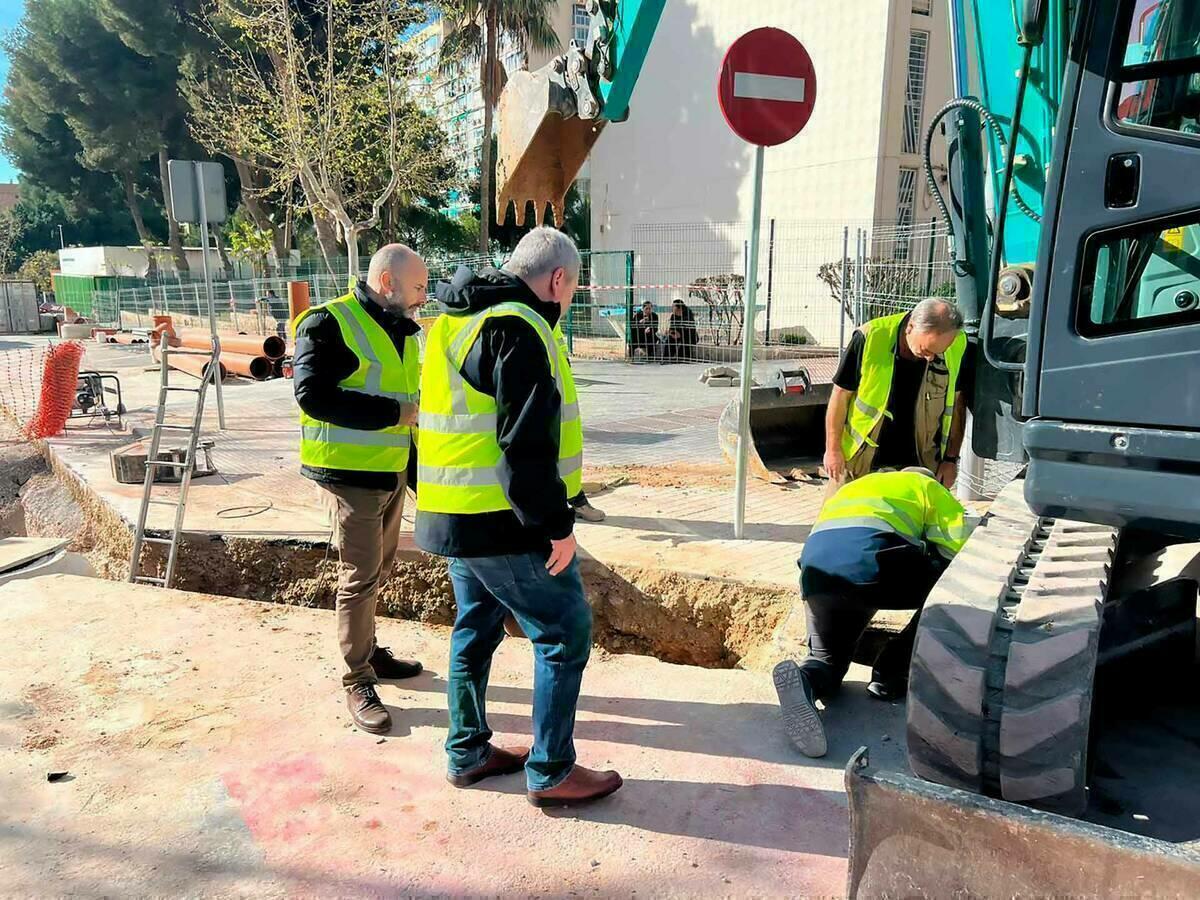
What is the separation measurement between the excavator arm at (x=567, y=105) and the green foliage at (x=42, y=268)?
54.7 metres

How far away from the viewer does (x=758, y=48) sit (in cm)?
478

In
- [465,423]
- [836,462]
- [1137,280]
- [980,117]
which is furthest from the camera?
[836,462]

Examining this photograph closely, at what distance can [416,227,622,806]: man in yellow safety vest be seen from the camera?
2.63 metres

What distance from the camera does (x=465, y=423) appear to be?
2.74 meters

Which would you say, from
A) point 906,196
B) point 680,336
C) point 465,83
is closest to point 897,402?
point 680,336

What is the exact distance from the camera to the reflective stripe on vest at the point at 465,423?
271 cm

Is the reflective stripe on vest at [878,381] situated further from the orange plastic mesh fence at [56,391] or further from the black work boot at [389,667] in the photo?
the orange plastic mesh fence at [56,391]

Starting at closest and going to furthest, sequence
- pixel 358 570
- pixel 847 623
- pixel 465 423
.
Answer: pixel 465 423, pixel 847 623, pixel 358 570

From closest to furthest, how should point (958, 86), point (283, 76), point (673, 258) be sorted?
A: point (958, 86) < point (283, 76) < point (673, 258)

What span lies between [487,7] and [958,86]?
23.3m

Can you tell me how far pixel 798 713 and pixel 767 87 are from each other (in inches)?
137

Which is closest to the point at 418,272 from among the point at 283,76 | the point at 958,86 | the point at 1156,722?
the point at 958,86

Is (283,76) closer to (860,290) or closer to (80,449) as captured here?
(80,449)

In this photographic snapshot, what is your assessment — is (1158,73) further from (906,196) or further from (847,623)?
(906,196)
